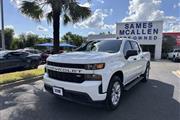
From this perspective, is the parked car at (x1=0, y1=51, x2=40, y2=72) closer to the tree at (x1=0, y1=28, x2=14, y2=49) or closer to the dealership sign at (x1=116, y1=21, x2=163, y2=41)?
the dealership sign at (x1=116, y1=21, x2=163, y2=41)

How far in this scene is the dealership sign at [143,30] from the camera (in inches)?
1124

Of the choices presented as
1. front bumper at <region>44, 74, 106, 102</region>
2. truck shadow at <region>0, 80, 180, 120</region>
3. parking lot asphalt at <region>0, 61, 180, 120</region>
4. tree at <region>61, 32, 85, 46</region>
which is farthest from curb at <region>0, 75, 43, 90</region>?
tree at <region>61, 32, 85, 46</region>

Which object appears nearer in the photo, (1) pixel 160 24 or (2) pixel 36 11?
(2) pixel 36 11

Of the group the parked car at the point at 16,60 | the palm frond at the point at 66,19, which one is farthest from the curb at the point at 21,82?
the palm frond at the point at 66,19

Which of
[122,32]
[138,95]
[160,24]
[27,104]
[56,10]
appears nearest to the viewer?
[27,104]

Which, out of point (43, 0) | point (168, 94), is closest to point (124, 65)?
point (168, 94)

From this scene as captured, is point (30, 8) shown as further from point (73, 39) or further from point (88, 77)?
point (73, 39)

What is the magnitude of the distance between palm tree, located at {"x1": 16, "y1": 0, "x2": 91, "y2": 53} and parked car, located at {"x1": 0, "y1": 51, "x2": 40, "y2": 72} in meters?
2.33

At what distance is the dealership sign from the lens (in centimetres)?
2855

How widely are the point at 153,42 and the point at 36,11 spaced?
69.8 ft

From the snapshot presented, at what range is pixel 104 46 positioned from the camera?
594 centimetres

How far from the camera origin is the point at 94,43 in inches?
253

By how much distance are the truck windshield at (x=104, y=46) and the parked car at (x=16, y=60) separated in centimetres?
648

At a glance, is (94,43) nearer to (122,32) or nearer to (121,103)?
(121,103)
